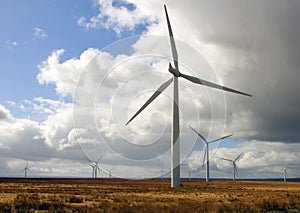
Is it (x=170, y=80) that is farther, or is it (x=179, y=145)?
(x=170, y=80)

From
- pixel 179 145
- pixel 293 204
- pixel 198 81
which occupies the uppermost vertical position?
pixel 198 81

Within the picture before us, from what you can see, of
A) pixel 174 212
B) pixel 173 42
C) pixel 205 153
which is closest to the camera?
pixel 174 212

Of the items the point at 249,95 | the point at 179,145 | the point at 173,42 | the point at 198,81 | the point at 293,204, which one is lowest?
the point at 293,204

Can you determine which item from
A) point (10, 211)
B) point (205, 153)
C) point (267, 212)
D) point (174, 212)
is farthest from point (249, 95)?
point (205, 153)

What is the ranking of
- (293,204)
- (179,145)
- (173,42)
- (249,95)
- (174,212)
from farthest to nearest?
(173,42) < (179,145) < (249,95) < (293,204) < (174,212)

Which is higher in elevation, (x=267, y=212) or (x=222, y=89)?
(x=222, y=89)

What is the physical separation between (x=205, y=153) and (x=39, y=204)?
107 meters

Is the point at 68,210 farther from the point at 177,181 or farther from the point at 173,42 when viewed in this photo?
the point at 173,42

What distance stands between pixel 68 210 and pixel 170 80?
52.0 meters

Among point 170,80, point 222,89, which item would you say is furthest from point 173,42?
point 222,89

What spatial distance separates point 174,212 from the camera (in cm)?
2881

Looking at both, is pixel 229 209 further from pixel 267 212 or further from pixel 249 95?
pixel 249 95

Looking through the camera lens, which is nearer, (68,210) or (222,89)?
(68,210)

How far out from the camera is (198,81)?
81.3 meters
